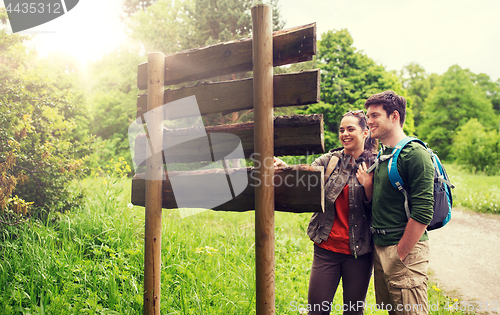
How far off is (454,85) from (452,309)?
105 feet

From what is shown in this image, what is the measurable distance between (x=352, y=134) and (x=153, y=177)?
4.88 ft

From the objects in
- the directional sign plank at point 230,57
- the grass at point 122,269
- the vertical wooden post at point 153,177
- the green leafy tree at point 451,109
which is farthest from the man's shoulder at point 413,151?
the green leafy tree at point 451,109

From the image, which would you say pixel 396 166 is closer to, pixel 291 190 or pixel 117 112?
pixel 291 190

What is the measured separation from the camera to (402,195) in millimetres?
1897

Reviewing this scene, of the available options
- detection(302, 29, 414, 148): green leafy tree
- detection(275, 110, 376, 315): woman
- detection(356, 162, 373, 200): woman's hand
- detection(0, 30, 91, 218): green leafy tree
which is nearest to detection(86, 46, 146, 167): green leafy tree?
detection(302, 29, 414, 148): green leafy tree

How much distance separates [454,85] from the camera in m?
28.8

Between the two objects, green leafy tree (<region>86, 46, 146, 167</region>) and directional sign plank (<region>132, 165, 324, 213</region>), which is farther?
green leafy tree (<region>86, 46, 146, 167</region>)

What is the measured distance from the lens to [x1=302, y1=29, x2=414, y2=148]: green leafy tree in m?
12.2

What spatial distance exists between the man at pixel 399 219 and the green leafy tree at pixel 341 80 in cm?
1008

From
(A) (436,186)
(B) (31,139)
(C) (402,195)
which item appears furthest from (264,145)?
(B) (31,139)

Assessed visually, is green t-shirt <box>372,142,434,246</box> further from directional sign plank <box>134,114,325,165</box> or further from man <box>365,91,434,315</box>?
directional sign plank <box>134,114,325,165</box>

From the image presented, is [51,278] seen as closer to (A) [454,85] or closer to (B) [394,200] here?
(B) [394,200]

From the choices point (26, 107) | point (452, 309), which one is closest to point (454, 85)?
point (452, 309)

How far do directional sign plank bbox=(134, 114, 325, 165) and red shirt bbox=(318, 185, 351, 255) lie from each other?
0.62 m
